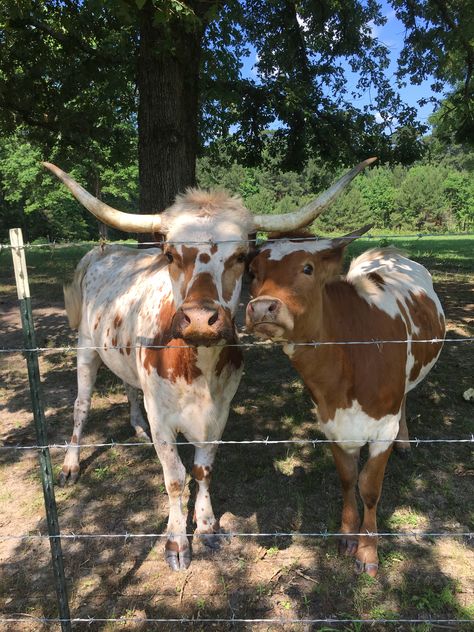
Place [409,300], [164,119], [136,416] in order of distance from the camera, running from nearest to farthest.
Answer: [409,300] < [136,416] < [164,119]

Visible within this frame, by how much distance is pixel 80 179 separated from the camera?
28.1 meters

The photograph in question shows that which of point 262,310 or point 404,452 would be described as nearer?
point 262,310

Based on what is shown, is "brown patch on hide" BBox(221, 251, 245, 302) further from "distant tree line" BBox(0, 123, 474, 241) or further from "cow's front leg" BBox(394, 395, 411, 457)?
"distant tree line" BBox(0, 123, 474, 241)

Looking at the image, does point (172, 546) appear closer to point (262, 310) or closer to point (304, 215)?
point (262, 310)

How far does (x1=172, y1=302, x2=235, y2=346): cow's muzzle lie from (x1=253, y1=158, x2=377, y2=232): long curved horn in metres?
0.75

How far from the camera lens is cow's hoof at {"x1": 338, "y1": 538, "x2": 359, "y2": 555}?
3117 millimetres

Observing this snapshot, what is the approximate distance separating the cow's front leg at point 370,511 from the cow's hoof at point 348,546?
0.30 ft

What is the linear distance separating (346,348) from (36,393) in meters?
1.84

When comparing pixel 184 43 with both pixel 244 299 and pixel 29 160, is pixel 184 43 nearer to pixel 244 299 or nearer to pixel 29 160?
pixel 244 299

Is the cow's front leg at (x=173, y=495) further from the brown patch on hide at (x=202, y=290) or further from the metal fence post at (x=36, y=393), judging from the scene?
the brown patch on hide at (x=202, y=290)

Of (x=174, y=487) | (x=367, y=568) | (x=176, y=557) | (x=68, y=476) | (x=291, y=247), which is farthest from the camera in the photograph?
(x=68, y=476)

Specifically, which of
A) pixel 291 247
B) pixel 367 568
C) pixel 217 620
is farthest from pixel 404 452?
pixel 291 247

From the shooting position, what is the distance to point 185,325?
2.34 m

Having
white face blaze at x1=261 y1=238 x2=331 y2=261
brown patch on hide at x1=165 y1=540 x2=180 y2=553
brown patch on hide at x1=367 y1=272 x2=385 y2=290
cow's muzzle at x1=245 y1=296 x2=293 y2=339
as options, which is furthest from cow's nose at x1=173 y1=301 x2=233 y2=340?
brown patch on hide at x1=367 y1=272 x2=385 y2=290
